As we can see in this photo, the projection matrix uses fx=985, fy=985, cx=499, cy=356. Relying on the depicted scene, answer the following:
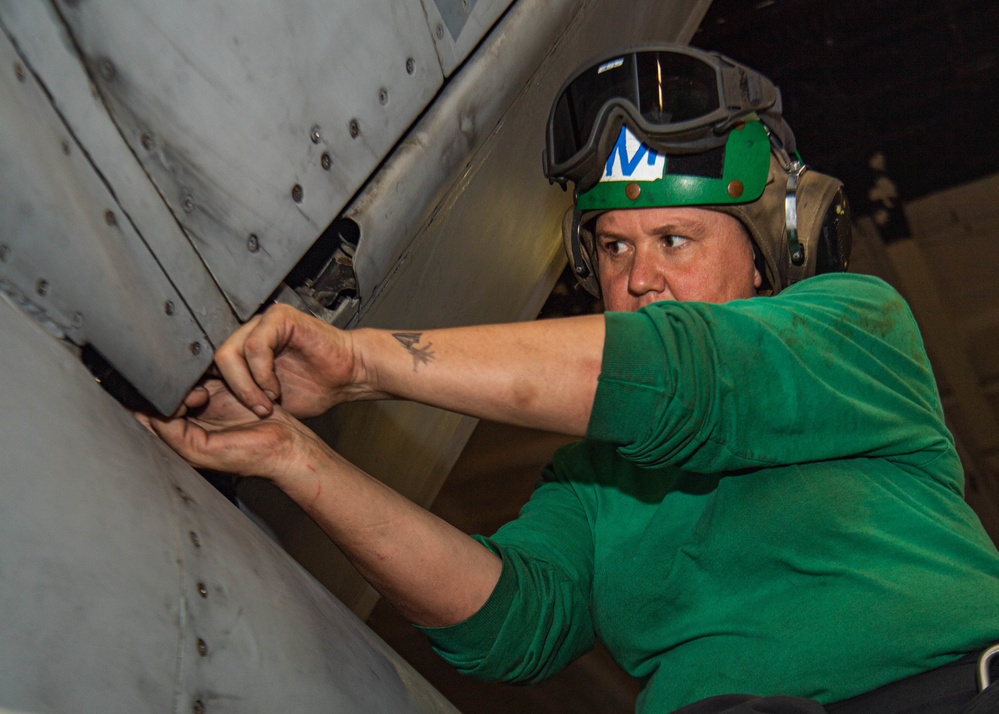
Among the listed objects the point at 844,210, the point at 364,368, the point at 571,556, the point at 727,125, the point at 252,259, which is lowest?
the point at 571,556

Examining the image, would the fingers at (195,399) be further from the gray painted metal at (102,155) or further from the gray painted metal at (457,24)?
the gray painted metal at (457,24)

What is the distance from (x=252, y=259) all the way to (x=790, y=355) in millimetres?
623

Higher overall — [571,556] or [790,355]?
[790,355]

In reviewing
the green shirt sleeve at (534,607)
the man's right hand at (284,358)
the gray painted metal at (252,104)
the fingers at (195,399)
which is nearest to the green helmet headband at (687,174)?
the gray painted metal at (252,104)

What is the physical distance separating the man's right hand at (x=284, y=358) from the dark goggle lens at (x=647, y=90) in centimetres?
67

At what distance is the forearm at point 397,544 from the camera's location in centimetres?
124

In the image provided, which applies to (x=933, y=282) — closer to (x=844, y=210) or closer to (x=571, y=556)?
(x=844, y=210)

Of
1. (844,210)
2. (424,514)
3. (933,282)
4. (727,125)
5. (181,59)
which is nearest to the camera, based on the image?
(181,59)

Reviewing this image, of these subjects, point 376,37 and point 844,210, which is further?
point 844,210

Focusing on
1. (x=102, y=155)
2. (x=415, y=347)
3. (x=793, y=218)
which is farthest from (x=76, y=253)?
(x=793, y=218)

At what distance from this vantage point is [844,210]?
1700mm

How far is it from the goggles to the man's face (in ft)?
0.34

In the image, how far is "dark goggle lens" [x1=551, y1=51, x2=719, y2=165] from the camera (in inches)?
61.2

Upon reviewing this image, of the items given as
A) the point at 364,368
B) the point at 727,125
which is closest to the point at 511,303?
the point at 727,125
